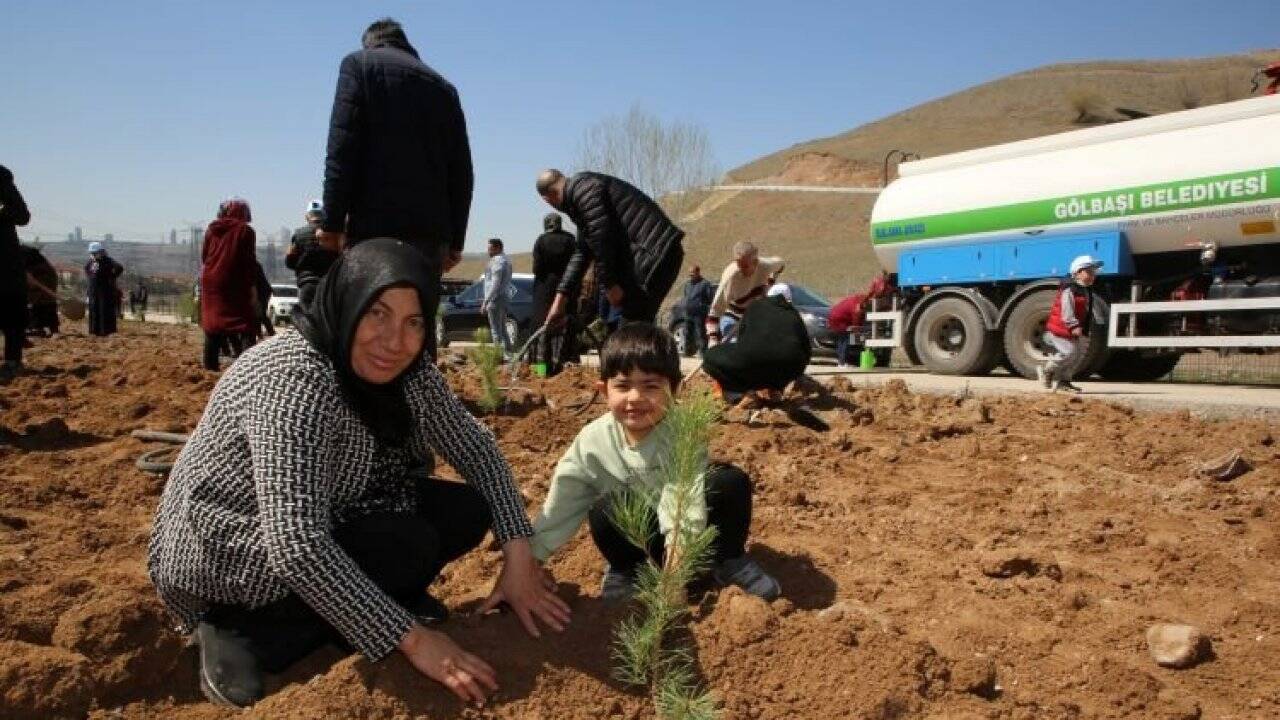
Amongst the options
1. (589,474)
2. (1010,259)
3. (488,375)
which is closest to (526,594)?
(589,474)

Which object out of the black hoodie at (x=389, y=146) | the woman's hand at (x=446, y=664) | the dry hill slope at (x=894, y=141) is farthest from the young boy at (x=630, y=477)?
the dry hill slope at (x=894, y=141)

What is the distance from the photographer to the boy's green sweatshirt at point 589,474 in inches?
107

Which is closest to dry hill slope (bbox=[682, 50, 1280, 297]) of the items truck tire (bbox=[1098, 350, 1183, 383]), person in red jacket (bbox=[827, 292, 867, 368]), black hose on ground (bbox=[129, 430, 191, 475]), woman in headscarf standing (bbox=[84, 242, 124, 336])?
person in red jacket (bbox=[827, 292, 867, 368])

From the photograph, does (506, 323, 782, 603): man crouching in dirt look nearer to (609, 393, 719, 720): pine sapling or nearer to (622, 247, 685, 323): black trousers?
(609, 393, 719, 720): pine sapling

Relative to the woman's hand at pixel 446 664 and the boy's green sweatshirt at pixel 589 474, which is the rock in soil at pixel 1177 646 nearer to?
the boy's green sweatshirt at pixel 589 474

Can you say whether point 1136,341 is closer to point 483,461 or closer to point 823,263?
point 483,461

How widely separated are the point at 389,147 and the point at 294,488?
7.17 ft

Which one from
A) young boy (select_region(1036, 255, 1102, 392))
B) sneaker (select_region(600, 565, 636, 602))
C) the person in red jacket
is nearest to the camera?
sneaker (select_region(600, 565, 636, 602))

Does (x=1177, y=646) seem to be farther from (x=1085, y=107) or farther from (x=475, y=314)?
(x=1085, y=107)

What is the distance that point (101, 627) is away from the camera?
239 cm

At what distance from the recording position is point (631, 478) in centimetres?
271

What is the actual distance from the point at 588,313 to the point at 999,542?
191 inches

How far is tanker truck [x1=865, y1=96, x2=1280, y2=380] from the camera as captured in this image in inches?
336

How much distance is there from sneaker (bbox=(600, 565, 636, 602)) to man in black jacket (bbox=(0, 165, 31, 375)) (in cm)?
607
